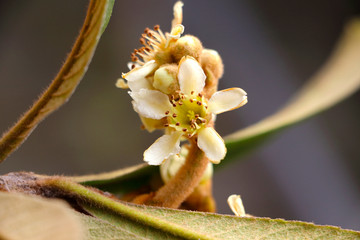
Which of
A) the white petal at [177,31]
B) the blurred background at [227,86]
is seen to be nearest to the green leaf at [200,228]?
the white petal at [177,31]

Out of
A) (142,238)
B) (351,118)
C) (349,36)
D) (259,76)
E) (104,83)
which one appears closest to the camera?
(142,238)

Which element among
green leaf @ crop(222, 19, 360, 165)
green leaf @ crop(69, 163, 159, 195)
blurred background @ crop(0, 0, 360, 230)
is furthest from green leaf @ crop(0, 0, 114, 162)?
blurred background @ crop(0, 0, 360, 230)

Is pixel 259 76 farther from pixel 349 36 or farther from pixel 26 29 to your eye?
pixel 26 29

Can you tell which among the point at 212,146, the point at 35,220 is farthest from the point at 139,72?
the point at 35,220

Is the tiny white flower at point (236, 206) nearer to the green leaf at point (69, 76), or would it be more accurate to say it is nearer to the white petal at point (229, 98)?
the white petal at point (229, 98)

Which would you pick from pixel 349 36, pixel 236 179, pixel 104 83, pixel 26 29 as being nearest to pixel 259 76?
pixel 236 179

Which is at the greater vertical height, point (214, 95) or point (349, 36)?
point (349, 36)

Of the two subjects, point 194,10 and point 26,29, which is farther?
point 194,10

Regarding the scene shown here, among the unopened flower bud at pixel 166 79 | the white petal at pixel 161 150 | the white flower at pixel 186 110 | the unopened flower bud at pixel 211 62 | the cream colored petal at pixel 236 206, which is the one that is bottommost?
the cream colored petal at pixel 236 206
